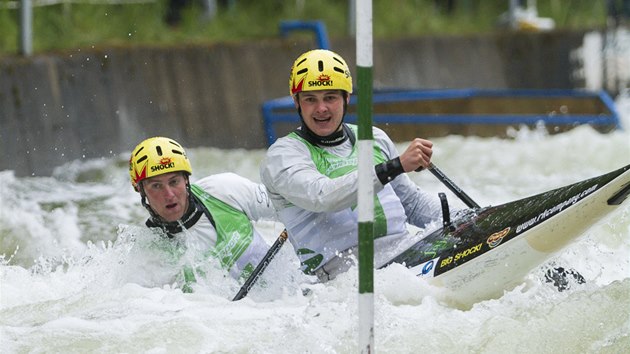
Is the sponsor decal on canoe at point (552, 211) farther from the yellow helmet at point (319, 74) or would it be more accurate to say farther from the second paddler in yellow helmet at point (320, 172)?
the yellow helmet at point (319, 74)

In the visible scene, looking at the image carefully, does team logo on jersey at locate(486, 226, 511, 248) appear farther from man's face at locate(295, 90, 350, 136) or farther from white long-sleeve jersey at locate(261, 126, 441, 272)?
man's face at locate(295, 90, 350, 136)

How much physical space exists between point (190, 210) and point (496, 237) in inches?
70.9

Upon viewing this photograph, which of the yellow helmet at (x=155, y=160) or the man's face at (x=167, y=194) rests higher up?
the yellow helmet at (x=155, y=160)

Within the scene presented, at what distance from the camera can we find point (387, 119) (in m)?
15.3

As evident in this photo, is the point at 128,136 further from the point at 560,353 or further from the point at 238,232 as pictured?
the point at 560,353

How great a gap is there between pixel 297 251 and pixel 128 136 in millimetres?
6193

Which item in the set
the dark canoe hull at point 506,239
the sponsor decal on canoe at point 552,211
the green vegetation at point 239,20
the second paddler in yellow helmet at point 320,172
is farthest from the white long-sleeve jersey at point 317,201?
the green vegetation at point 239,20

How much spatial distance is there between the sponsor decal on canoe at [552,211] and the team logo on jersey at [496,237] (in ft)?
0.25

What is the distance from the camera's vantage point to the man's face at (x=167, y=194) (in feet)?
24.1

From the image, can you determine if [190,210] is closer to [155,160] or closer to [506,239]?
[155,160]

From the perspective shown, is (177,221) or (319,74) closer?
(319,74)


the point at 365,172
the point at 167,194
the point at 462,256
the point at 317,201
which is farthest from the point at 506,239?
the point at 167,194

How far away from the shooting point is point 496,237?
6.74m

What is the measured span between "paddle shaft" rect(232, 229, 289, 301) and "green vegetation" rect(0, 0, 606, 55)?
225 inches
